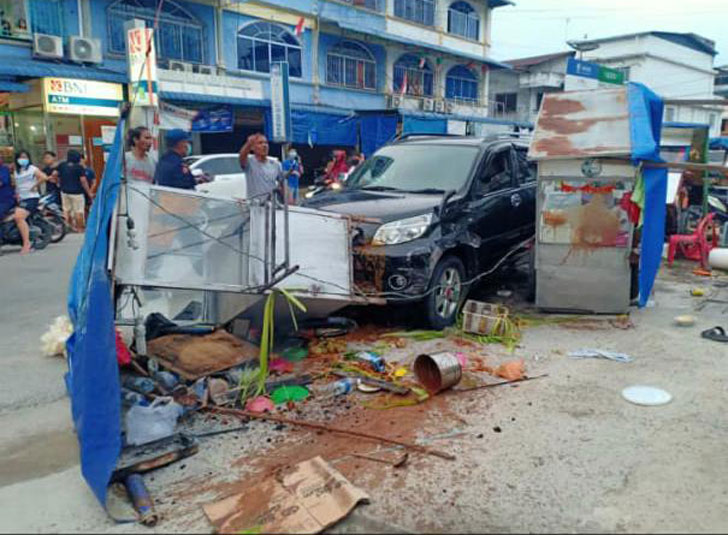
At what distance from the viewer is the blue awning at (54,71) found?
14.8 m

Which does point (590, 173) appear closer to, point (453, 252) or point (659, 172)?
point (659, 172)

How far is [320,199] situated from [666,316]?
399 cm

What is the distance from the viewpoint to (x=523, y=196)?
24.3 feet

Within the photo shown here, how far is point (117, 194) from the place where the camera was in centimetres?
391

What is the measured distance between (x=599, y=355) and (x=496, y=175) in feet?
8.28

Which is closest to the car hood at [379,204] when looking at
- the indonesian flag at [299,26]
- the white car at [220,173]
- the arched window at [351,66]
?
the white car at [220,173]

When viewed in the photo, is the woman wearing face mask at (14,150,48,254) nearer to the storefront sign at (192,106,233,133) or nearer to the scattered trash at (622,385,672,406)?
the storefront sign at (192,106,233,133)

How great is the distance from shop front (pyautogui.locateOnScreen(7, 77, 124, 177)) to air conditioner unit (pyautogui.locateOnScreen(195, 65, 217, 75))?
9.54 feet

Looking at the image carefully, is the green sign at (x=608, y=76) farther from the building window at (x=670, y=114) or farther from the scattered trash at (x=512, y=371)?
the building window at (x=670, y=114)

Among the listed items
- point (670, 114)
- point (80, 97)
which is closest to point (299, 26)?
point (80, 97)

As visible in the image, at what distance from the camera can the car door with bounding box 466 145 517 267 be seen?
6.46 meters

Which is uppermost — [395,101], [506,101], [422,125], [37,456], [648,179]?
[506,101]

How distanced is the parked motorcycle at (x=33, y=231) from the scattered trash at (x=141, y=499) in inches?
365

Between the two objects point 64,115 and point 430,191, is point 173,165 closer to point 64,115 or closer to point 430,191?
point 430,191
